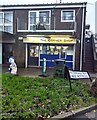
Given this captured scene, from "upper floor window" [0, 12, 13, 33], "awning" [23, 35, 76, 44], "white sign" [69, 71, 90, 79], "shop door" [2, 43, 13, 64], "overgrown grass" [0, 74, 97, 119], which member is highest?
"upper floor window" [0, 12, 13, 33]

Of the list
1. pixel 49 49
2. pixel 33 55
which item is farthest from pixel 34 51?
pixel 49 49

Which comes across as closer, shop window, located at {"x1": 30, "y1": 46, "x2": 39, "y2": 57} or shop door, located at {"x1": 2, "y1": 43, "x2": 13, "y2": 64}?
shop window, located at {"x1": 30, "y1": 46, "x2": 39, "y2": 57}

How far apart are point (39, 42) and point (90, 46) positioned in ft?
20.0

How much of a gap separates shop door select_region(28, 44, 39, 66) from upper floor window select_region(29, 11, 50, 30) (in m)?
1.91

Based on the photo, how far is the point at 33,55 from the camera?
22.1 meters

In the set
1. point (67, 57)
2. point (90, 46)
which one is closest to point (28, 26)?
point (67, 57)

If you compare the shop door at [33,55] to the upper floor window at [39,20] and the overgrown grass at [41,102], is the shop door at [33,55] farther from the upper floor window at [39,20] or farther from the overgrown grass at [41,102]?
the overgrown grass at [41,102]

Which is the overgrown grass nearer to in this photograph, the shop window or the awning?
the awning

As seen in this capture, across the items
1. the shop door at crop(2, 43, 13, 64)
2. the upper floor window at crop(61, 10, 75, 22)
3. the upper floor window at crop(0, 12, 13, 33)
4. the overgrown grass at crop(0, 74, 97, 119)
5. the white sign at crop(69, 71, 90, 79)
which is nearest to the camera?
the overgrown grass at crop(0, 74, 97, 119)

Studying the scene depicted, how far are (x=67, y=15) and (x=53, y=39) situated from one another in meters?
2.70

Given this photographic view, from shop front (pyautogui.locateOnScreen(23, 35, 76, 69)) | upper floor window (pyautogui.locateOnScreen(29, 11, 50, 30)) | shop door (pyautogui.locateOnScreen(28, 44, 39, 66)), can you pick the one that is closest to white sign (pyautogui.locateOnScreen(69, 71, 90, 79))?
shop front (pyautogui.locateOnScreen(23, 35, 76, 69))

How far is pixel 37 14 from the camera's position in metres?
21.7

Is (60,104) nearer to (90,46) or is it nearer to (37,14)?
(37,14)

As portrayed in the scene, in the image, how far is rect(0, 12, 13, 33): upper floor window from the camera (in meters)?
22.0
